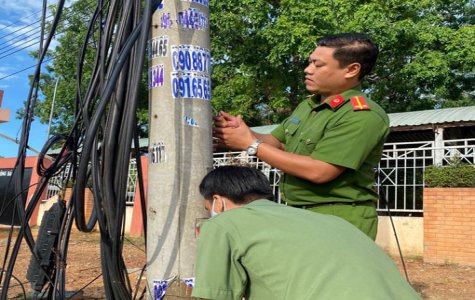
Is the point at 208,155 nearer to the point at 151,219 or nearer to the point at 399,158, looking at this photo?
the point at 151,219

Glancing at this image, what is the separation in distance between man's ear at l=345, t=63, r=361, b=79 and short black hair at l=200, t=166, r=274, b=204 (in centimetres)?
76

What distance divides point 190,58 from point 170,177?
0.56 m

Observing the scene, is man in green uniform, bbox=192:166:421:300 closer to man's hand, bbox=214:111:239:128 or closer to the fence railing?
man's hand, bbox=214:111:239:128

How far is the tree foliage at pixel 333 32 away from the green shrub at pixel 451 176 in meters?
4.52

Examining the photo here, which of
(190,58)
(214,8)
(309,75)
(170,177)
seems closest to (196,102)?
(190,58)

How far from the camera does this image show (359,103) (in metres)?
2.00

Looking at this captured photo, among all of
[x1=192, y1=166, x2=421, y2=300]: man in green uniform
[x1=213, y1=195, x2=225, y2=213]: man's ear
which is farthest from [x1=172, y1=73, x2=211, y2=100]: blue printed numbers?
[x1=192, y1=166, x2=421, y2=300]: man in green uniform

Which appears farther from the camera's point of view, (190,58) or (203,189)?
(190,58)

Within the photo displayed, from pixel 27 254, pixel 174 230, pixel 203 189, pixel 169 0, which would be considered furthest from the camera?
pixel 27 254

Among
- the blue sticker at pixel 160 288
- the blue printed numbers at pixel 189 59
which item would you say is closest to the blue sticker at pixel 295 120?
the blue printed numbers at pixel 189 59

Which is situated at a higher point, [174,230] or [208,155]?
[208,155]

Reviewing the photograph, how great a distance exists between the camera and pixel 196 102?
2.19m

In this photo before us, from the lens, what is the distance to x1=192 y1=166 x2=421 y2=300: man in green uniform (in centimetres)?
126

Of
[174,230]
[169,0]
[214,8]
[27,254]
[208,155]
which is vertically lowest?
[27,254]
